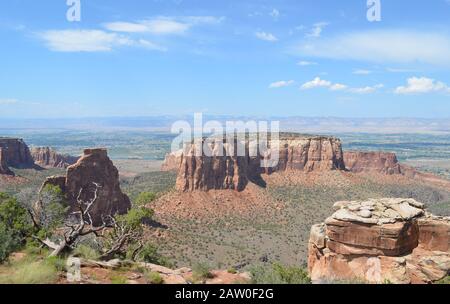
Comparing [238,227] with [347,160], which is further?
[347,160]

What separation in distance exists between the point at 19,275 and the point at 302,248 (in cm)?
4421

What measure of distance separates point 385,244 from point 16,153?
Result: 98411mm

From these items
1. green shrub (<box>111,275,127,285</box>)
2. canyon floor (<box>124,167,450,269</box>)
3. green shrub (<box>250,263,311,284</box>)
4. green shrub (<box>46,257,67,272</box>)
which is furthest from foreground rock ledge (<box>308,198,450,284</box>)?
canyon floor (<box>124,167,450,269</box>)

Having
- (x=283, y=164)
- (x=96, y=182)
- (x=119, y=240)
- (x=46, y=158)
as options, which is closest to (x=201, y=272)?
(x=119, y=240)

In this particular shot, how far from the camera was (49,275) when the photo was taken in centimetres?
1321

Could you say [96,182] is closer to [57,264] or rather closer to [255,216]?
[255,216]

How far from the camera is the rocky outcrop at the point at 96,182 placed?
143ft

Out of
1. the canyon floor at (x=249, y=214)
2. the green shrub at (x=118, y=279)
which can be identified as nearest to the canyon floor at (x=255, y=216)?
the canyon floor at (x=249, y=214)

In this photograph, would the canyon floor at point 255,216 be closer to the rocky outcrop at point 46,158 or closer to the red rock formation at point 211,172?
the red rock formation at point 211,172

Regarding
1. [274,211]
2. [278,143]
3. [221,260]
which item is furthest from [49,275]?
[278,143]

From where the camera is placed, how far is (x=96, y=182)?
4566cm
